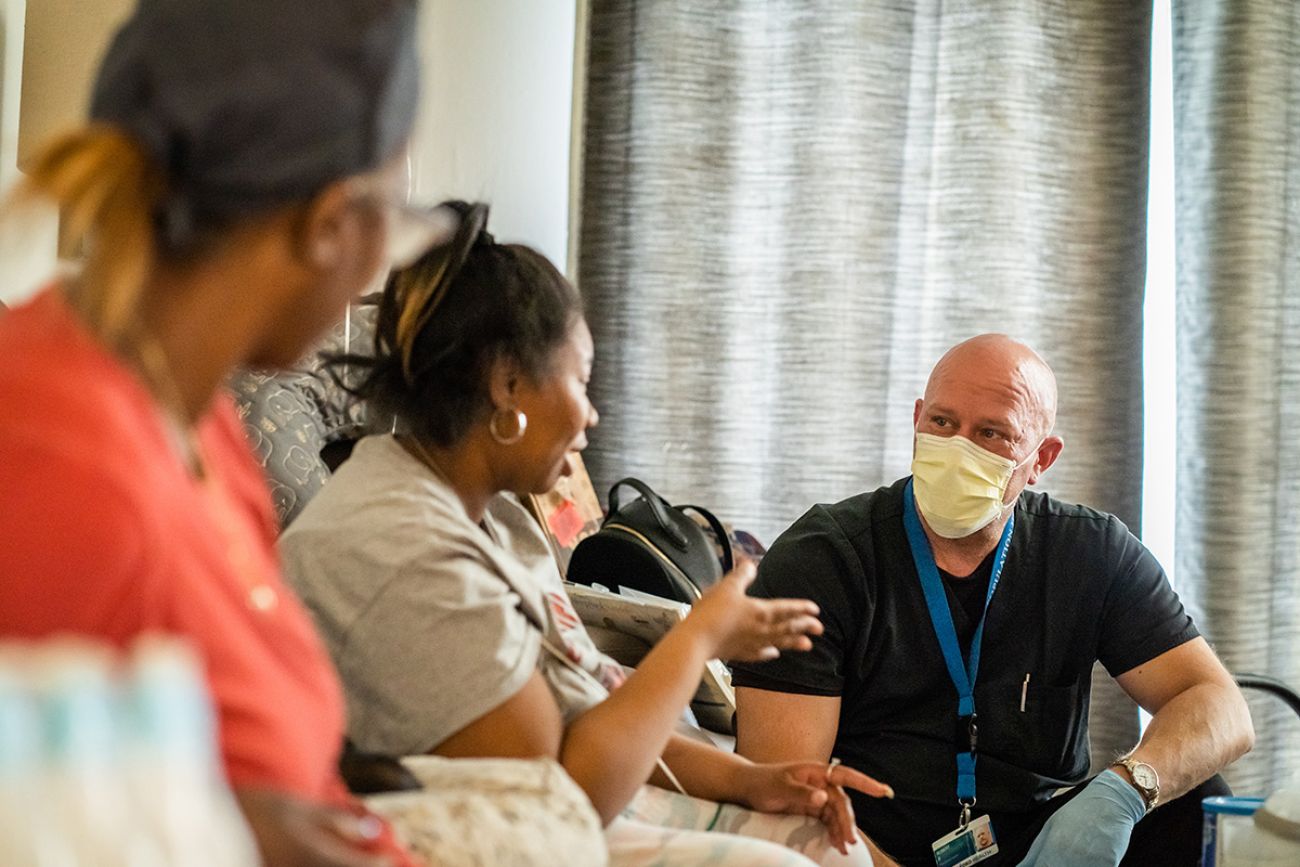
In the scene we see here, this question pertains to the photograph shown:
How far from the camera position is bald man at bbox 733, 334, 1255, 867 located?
206cm

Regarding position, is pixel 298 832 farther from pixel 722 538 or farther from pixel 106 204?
pixel 722 538

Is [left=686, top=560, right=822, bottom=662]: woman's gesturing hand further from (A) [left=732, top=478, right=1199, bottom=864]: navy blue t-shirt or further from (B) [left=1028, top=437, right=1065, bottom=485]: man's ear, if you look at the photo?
(B) [left=1028, top=437, right=1065, bottom=485]: man's ear

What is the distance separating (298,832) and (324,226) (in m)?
0.37

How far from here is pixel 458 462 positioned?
1499 millimetres

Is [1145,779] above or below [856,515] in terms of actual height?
below

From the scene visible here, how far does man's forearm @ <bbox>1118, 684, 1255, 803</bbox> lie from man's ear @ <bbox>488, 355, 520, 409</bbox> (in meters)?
1.11

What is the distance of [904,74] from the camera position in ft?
9.57

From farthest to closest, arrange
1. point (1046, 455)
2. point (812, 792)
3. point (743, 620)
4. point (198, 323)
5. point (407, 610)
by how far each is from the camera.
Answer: point (1046, 455) → point (812, 792) → point (743, 620) → point (407, 610) → point (198, 323)

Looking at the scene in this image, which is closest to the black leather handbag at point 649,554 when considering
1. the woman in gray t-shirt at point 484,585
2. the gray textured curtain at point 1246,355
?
the woman in gray t-shirt at point 484,585

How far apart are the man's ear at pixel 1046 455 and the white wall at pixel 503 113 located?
120cm

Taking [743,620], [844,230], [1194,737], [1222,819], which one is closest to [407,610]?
[743,620]

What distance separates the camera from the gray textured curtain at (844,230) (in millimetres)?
2859

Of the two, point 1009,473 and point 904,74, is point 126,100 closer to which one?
point 1009,473

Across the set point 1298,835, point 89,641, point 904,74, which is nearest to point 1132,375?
point 904,74
